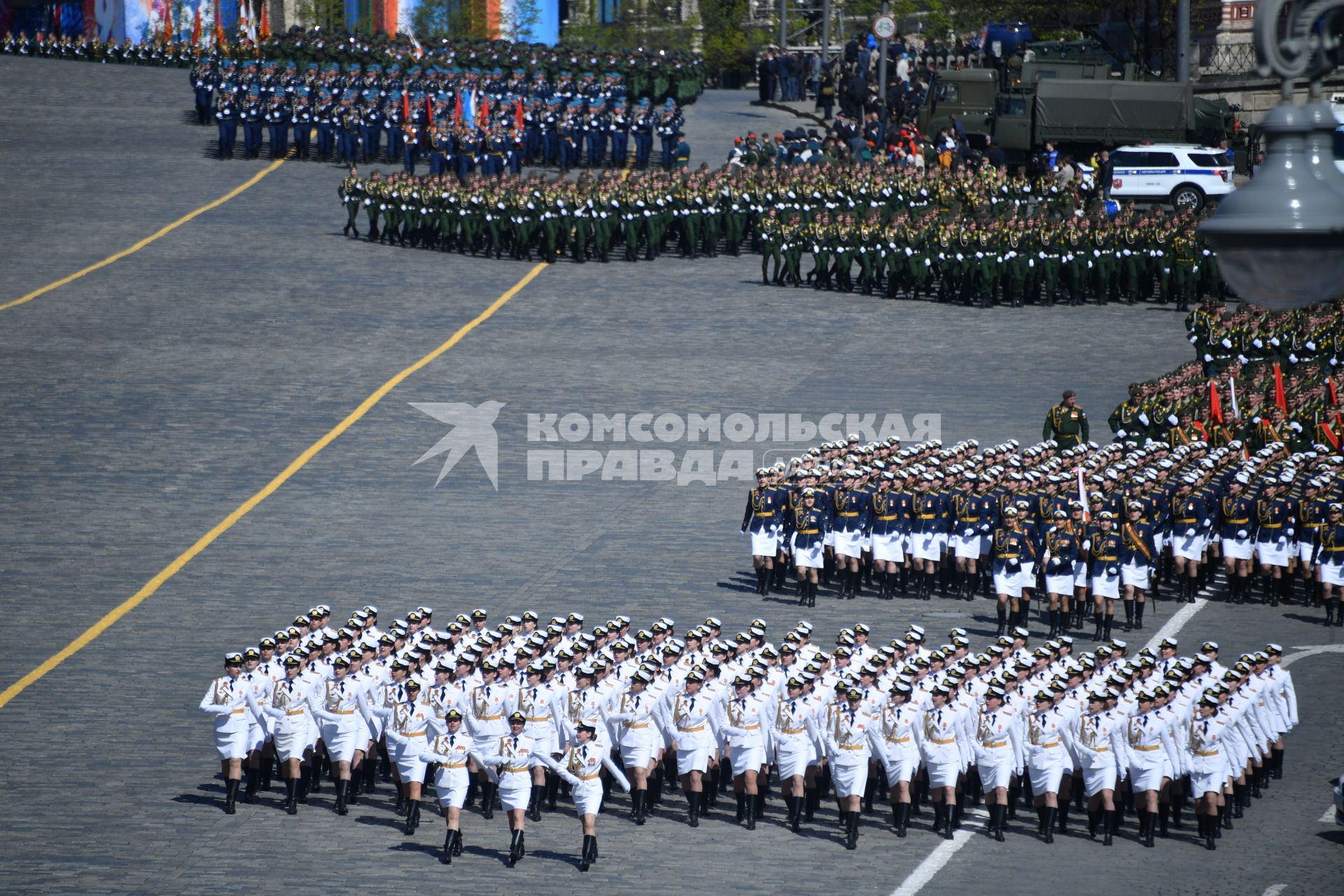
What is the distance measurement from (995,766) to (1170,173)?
25700 millimetres

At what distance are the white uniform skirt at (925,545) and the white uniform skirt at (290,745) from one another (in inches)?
291

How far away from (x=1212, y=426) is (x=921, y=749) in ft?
33.2

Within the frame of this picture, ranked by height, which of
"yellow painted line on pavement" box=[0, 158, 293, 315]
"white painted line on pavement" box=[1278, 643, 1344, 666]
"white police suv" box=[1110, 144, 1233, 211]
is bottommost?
"white painted line on pavement" box=[1278, 643, 1344, 666]

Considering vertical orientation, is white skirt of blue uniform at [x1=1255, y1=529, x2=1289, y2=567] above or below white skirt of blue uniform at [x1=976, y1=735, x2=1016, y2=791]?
above

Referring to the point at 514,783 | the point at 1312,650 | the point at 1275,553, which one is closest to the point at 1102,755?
the point at 514,783

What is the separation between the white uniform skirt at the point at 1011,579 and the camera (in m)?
17.6

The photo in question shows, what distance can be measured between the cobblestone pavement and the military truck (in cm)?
948

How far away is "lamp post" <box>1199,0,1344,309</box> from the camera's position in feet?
13.2

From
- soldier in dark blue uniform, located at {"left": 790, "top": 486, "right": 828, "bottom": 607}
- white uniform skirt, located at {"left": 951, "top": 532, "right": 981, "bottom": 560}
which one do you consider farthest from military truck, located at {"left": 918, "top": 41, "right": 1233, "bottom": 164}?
soldier in dark blue uniform, located at {"left": 790, "top": 486, "right": 828, "bottom": 607}

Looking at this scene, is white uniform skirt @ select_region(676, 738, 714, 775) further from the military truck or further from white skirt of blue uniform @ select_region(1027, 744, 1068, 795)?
the military truck

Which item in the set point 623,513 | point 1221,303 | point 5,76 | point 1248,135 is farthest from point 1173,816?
point 5,76

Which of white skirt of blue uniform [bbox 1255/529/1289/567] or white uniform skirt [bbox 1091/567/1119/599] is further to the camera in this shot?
white skirt of blue uniform [bbox 1255/529/1289/567]

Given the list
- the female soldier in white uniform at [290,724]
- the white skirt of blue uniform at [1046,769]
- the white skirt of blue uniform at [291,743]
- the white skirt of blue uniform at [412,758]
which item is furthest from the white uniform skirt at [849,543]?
the white skirt of blue uniform at [291,743]

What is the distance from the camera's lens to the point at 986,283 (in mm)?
30922
